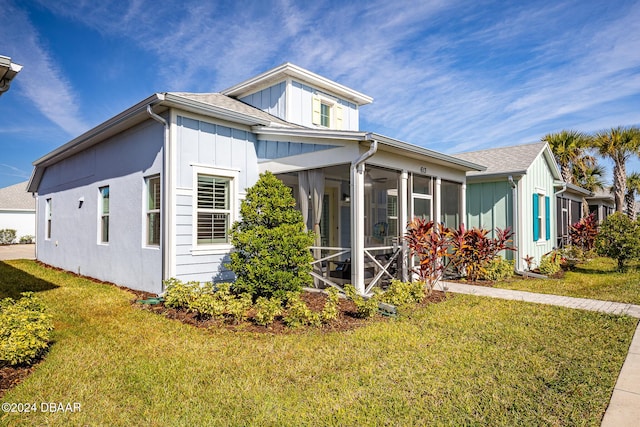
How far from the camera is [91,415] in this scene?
9.45 ft

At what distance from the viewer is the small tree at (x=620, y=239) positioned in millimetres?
10211

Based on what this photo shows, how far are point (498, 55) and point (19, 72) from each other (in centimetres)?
1107

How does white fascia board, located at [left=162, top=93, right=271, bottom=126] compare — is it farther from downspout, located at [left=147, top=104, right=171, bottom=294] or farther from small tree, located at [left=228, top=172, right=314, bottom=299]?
small tree, located at [left=228, top=172, right=314, bottom=299]

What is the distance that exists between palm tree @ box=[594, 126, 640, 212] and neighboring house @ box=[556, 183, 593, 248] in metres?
2.80

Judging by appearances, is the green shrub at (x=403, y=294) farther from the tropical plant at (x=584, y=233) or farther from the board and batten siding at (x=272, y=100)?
the tropical plant at (x=584, y=233)

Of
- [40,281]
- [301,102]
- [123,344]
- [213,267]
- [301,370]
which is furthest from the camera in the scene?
[301,102]

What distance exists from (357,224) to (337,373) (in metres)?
3.43

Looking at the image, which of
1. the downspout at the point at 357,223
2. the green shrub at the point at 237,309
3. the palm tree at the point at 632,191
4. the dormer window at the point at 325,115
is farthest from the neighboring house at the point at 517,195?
the palm tree at the point at 632,191

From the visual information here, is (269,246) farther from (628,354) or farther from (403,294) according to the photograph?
(628,354)

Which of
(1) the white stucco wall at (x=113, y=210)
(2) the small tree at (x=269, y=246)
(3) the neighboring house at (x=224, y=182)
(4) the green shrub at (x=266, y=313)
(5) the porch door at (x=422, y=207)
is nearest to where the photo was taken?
(4) the green shrub at (x=266, y=313)

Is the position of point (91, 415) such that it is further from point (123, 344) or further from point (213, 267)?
point (213, 267)

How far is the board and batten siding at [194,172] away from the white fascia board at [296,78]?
2904 mm

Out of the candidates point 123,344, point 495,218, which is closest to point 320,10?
point 495,218

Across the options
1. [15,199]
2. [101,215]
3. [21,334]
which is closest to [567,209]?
[101,215]
